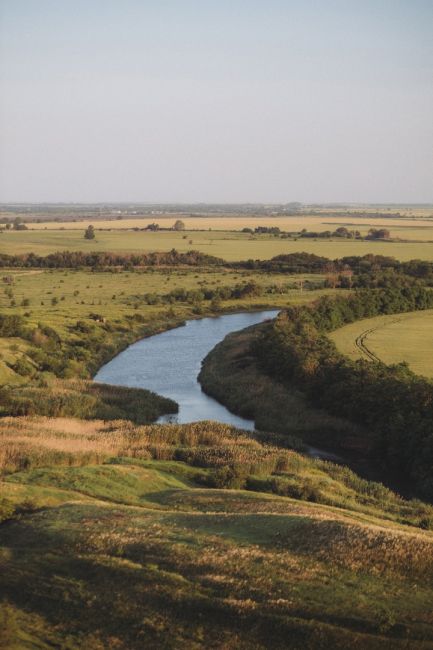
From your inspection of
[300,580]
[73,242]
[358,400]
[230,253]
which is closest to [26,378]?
[358,400]

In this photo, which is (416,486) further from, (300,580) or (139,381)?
(139,381)

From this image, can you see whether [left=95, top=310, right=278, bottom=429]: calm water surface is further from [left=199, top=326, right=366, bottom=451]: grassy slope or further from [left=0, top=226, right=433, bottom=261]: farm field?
[left=0, top=226, right=433, bottom=261]: farm field

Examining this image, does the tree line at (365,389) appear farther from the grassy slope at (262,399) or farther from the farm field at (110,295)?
the farm field at (110,295)

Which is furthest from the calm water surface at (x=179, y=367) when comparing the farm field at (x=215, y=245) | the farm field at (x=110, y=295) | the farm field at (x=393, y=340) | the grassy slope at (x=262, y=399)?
the farm field at (x=215, y=245)

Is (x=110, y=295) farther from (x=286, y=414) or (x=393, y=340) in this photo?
(x=286, y=414)

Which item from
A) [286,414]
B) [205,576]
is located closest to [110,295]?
[286,414]

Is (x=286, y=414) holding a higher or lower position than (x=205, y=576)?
lower
